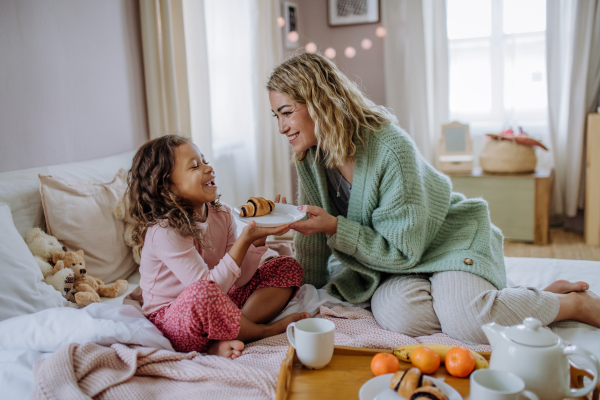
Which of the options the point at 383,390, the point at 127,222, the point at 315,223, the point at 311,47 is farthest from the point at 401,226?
the point at 311,47

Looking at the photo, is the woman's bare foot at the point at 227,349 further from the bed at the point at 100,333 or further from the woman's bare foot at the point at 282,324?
the woman's bare foot at the point at 282,324

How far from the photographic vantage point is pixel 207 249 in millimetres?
1502

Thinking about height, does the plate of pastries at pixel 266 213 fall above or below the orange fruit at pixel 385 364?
above

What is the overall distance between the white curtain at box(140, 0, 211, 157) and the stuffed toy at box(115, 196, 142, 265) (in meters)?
0.60

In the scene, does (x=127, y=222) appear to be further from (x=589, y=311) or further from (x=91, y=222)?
(x=589, y=311)

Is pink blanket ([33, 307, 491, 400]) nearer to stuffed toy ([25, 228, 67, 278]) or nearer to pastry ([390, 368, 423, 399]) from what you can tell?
pastry ([390, 368, 423, 399])

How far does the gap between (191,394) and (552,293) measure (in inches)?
40.6

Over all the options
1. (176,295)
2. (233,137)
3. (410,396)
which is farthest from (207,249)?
(233,137)

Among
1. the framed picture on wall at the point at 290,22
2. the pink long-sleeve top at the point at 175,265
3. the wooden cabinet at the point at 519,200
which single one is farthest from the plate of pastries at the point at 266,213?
the framed picture on wall at the point at 290,22

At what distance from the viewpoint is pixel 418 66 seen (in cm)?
355

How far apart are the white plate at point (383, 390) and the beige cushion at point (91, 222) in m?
1.06

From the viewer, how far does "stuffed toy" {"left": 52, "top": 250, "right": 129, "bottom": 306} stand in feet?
4.65

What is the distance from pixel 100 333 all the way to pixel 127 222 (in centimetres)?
65

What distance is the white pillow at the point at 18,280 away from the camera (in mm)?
1218
